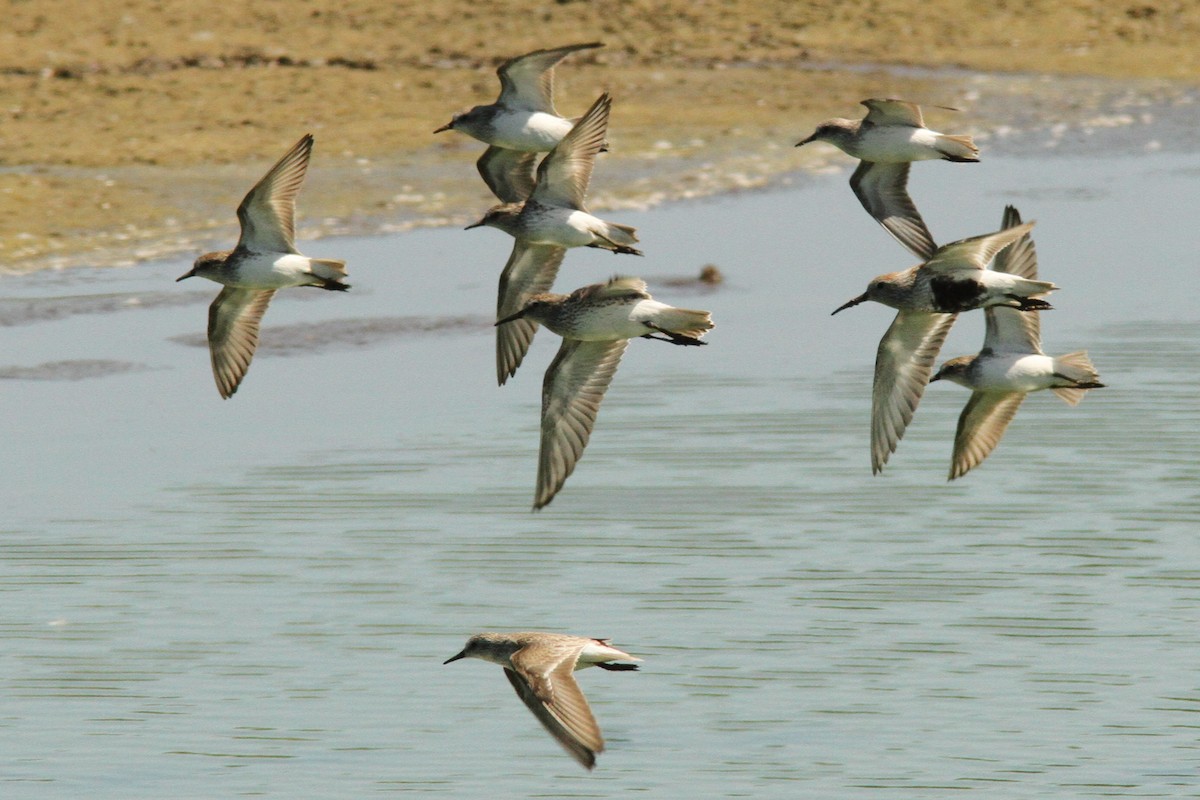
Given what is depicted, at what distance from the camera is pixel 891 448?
483 inches

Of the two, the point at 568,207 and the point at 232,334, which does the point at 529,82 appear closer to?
the point at 568,207

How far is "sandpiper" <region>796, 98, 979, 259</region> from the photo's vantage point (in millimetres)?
12562

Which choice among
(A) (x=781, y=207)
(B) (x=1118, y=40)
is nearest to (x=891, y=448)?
(A) (x=781, y=207)

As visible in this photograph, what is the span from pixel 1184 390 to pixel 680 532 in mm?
5777

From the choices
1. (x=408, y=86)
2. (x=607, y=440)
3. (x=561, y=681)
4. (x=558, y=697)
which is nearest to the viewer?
(x=558, y=697)

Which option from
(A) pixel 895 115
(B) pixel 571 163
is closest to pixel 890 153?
(A) pixel 895 115

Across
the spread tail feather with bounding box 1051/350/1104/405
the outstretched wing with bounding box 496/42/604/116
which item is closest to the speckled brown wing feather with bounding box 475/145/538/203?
the outstretched wing with bounding box 496/42/604/116

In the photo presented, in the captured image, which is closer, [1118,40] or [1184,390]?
[1184,390]

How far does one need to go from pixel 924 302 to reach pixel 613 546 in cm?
630

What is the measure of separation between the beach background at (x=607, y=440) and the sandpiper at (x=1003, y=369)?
1.95 metres

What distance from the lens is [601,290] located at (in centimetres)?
1188

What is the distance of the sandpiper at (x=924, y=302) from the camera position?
11.1 meters

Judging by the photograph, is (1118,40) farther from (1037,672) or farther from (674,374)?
(1037,672)

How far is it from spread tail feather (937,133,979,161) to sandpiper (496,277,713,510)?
162 cm
